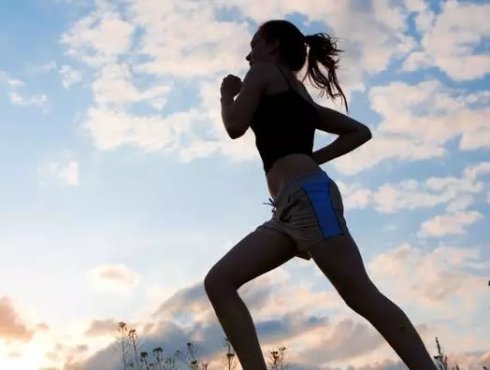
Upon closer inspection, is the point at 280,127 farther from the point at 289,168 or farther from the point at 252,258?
the point at 252,258

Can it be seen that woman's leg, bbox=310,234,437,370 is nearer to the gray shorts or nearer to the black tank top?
the gray shorts

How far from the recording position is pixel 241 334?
351 centimetres

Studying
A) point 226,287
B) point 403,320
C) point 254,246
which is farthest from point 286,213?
point 403,320

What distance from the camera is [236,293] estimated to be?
11.6ft

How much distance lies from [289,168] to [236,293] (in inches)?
25.1

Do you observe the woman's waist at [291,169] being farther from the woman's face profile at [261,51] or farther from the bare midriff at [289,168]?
the woman's face profile at [261,51]

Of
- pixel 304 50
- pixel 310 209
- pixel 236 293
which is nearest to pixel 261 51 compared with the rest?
pixel 304 50

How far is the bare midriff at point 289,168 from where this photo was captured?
358cm

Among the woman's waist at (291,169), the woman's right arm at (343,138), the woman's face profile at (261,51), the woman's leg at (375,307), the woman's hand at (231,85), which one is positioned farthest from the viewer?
the woman's right arm at (343,138)

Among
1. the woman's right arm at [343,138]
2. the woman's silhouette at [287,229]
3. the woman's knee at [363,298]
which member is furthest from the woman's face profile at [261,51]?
the woman's knee at [363,298]

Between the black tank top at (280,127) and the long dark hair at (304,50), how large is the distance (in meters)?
0.31

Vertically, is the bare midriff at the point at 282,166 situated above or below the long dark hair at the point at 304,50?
below

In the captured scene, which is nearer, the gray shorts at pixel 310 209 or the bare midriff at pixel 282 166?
the gray shorts at pixel 310 209

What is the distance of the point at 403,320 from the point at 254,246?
0.77 metres
